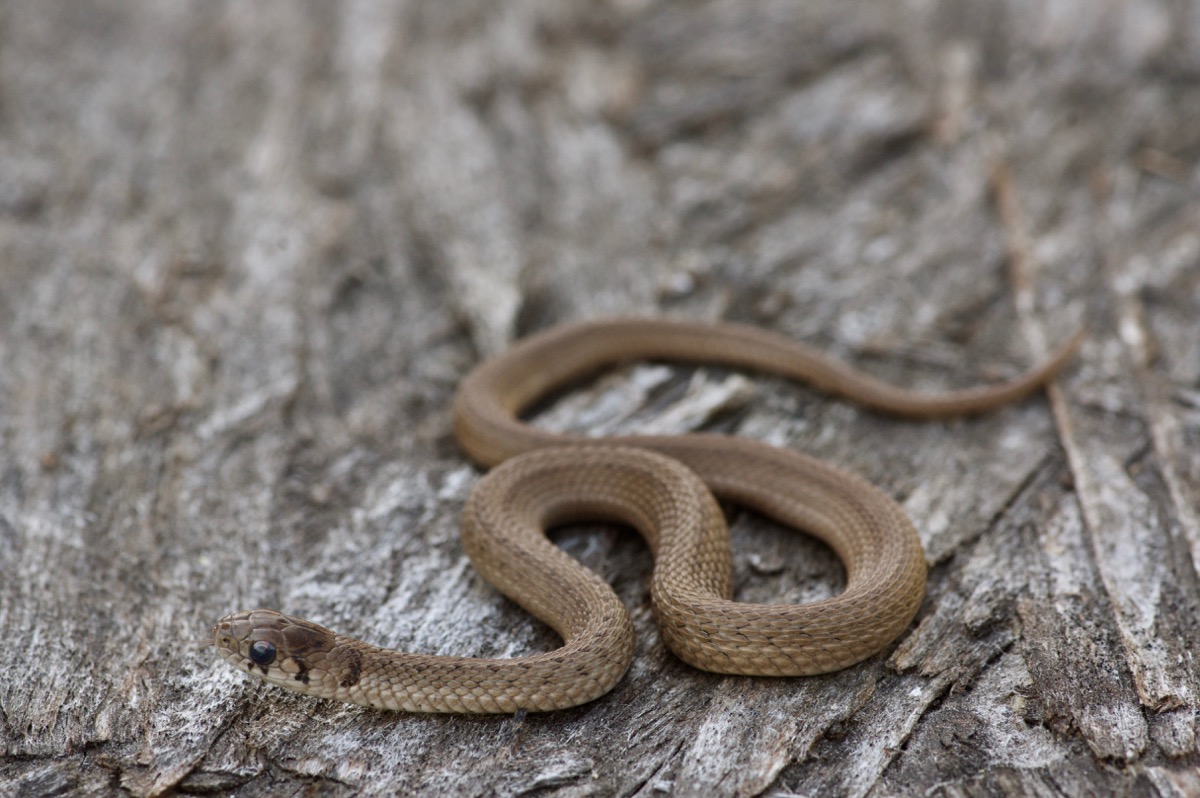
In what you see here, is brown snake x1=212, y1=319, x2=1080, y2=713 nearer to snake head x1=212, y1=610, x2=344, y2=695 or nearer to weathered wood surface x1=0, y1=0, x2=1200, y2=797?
snake head x1=212, y1=610, x2=344, y2=695

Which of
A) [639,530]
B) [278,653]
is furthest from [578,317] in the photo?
[278,653]

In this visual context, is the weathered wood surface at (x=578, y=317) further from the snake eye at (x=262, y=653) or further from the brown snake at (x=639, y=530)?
the snake eye at (x=262, y=653)

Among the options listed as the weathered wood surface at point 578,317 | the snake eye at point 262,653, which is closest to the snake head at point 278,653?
the snake eye at point 262,653

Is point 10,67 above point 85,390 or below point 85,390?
above

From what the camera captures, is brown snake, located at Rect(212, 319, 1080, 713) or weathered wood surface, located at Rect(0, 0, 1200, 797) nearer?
weathered wood surface, located at Rect(0, 0, 1200, 797)

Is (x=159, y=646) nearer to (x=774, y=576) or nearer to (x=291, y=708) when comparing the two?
(x=291, y=708)

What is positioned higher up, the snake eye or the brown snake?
the snake eye

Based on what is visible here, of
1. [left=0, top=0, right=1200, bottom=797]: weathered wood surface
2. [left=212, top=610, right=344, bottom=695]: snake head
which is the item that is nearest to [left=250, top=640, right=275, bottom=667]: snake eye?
[left=212, top=610, right=344, bottom=695]: snake head

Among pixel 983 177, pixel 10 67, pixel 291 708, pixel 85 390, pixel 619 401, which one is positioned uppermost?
pixel 10 67

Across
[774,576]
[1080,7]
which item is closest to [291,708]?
[774,576]
